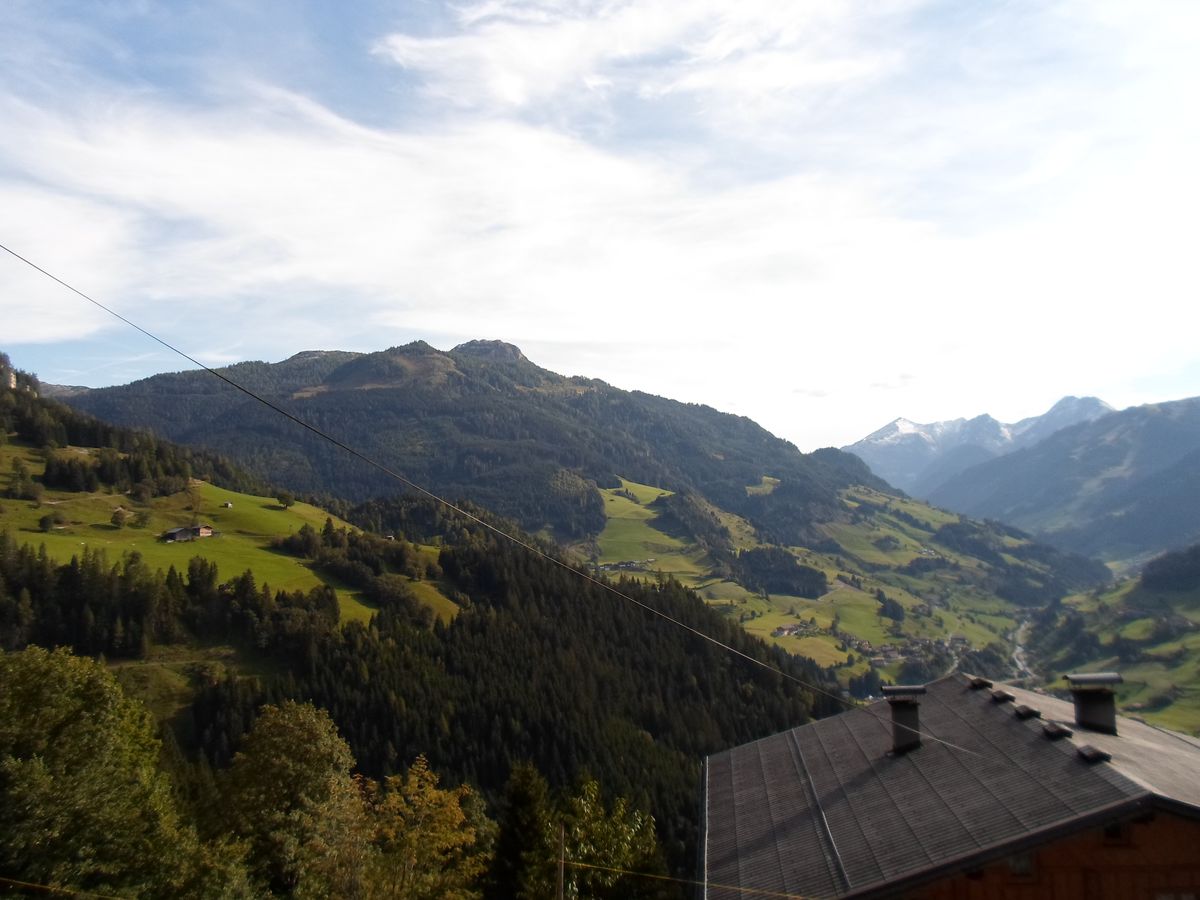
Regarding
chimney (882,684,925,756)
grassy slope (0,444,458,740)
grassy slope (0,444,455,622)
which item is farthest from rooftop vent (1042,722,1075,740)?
grassy slope (0,444,455,622)

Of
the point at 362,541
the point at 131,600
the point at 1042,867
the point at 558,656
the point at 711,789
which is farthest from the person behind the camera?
the point at 362,541

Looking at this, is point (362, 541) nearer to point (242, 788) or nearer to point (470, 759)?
point (470, 759)

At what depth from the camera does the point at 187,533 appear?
158875mm

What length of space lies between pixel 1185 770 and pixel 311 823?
1425 inches

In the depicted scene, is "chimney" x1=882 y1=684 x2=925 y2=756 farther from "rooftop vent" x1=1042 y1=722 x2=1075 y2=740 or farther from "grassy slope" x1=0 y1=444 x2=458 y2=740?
"grassy slope" x1=0 y1=444 x2=458 y2=740

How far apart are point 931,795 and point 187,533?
165653 mm

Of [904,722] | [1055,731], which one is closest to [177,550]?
[904,722]

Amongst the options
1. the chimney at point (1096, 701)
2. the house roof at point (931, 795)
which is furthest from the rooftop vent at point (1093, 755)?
the chimney at point (1096, 701)

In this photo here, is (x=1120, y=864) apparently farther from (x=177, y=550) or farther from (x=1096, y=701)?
(x=177, y=550)

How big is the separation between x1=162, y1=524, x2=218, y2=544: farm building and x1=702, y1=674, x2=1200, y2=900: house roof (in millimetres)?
153941

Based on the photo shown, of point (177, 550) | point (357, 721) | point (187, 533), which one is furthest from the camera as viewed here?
point (187, 533)

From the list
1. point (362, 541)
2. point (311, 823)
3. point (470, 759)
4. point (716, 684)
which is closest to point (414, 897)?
point (311, 823)

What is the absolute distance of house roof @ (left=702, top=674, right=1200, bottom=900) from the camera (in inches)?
724

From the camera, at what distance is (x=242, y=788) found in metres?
42.8
